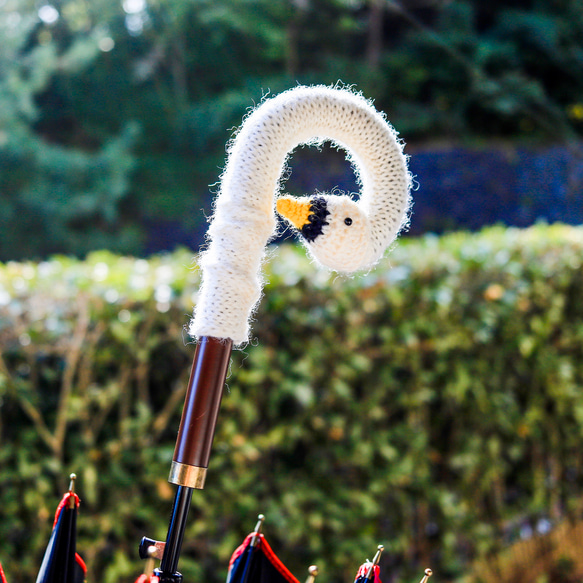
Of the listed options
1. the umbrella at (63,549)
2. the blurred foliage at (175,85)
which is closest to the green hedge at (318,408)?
the umbrella at (63,549)

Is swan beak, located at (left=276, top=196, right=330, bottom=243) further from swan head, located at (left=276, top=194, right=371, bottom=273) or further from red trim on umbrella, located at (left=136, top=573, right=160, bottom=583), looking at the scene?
red trim on umbrella, located at (left=136, top=573, right=160, bottom=583)

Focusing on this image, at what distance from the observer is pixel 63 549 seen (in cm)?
46

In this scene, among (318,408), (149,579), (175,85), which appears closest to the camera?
(149,579)

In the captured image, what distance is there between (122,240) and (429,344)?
6088mm

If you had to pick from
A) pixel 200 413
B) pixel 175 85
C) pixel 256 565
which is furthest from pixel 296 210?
pixel 175 85

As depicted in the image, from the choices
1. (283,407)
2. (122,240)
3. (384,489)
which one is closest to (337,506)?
(384,489)

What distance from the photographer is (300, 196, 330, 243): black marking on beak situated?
46 cm

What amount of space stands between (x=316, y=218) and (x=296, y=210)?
2cm

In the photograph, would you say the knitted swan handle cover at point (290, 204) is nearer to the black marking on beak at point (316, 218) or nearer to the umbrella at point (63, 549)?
the black marking on beak at point (316, 218)

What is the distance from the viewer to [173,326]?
1.49m

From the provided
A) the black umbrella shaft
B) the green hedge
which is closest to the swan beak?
the black umbrella shaft

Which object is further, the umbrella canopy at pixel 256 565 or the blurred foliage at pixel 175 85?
the blurred foliage at pixel 175 85

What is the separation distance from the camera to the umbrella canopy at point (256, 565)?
0.46 meters

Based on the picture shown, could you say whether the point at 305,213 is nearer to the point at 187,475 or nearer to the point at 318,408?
the point at 187,475
